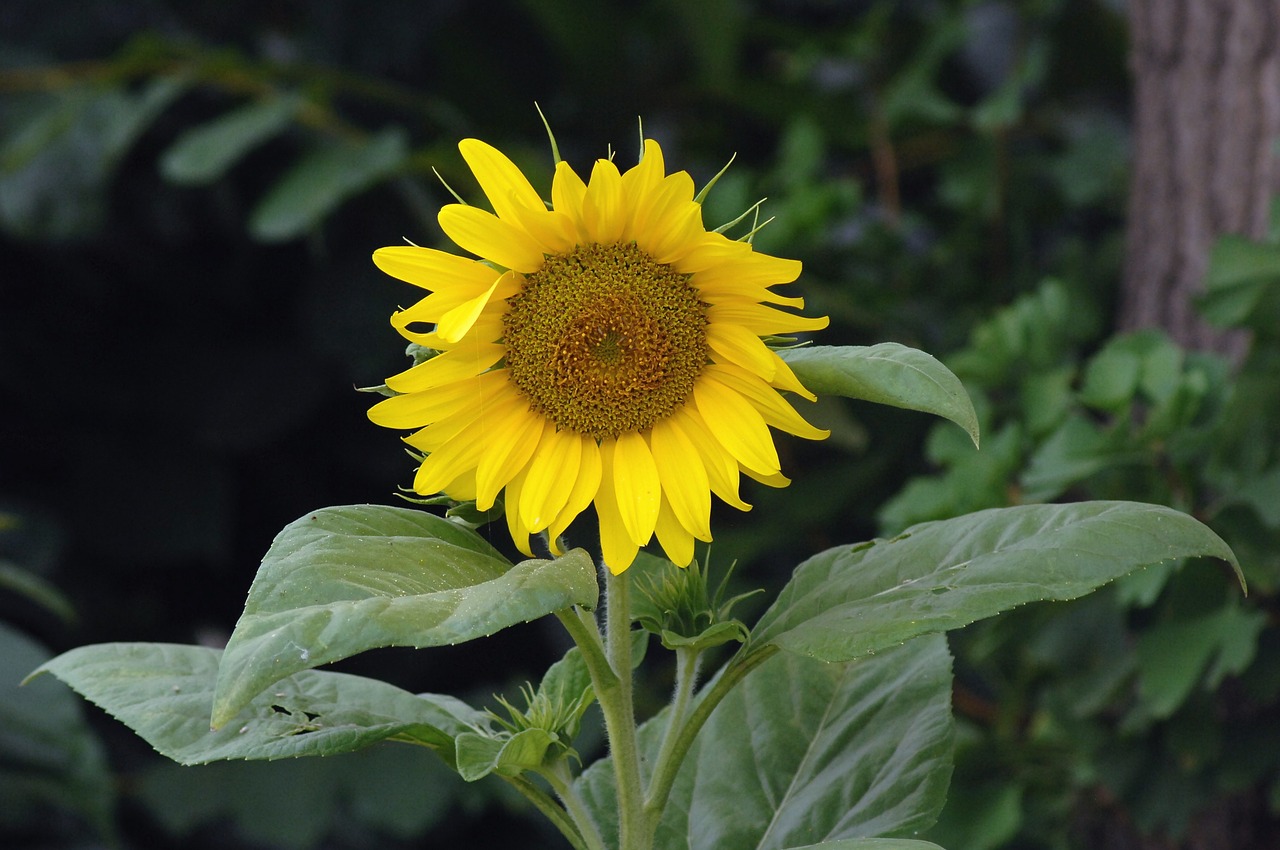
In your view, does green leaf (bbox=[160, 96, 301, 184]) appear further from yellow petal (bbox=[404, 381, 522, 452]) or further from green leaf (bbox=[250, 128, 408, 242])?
yellow petal (bbox=[404, 381, 522, 452])

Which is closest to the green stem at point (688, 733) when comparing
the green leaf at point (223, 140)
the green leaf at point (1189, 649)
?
the green leaf at point (1189, 649)

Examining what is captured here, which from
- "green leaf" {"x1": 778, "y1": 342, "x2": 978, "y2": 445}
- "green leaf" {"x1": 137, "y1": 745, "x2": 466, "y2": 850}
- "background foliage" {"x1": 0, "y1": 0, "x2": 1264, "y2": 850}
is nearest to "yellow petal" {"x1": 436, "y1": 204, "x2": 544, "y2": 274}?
"green leaf" {"x1": 778, "y1": 342, "x2": 978, "y2": 445}

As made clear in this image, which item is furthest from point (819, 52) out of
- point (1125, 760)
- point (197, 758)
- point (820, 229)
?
point (197, 758)

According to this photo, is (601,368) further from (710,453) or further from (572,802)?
(572,802)

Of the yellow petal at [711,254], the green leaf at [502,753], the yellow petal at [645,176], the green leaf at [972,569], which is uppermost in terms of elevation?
the yellow petal at [645,176]

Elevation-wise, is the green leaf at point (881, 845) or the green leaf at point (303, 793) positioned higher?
the green leaf at point (881, 845)

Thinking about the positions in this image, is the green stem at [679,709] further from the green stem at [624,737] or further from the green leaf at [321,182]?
the green leaf at [321,182]

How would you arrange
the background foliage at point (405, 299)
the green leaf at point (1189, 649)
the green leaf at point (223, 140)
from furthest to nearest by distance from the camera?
the green leaf at point (223, 140) → the background foliage at point (405, 299) → the green leaf at point (1189, 649)
